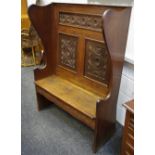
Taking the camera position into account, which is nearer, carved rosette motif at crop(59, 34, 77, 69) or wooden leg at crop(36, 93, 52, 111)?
carved rosette motif at crop(59, 34, 77, 69)

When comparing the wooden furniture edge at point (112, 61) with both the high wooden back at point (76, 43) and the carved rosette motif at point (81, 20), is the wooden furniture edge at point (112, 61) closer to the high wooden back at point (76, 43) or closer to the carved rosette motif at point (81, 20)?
the high wooden back at point (76, 43)

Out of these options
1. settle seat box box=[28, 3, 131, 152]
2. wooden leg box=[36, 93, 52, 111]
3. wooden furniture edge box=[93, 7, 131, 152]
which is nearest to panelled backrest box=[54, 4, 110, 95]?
settle seat box box=[28, 3, 131, 152]

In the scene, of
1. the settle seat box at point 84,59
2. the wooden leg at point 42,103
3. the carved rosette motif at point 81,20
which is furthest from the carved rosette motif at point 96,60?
the wooden leg at point 42,103

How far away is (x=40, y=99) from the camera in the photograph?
2295mm

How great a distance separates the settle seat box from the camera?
4.94ft

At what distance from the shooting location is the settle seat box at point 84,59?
151 centimetres

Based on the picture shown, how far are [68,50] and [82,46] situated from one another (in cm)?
22

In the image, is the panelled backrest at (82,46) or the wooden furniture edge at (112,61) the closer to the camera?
the wooden furniture edge at (112,61)

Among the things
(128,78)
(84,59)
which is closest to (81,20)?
(84,59)

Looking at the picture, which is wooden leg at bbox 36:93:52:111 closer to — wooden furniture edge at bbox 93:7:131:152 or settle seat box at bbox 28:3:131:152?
settle seat box at bbox 28:3:131:152

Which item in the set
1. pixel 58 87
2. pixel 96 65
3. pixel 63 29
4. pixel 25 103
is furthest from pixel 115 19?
pixel 25 103

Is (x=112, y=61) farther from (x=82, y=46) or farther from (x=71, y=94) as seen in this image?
(x=71, y=94)

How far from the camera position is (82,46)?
73.1 inches

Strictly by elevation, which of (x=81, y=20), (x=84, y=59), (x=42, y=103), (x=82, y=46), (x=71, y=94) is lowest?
(x=42, y=103)
